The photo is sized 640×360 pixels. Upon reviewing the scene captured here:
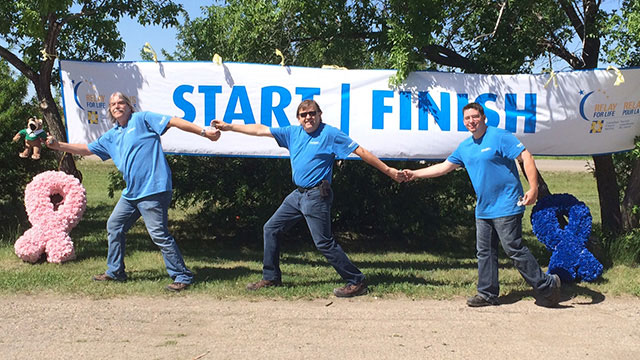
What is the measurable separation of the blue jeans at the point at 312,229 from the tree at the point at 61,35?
12.0ft

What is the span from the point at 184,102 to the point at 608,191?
212 inches

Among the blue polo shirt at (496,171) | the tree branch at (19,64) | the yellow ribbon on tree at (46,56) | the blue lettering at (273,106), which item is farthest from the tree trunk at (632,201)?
the tree branch at (19,64)

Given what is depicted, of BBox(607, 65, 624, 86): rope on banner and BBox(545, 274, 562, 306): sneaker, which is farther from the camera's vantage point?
BBox(607, 65, 624, 86): rope on banner

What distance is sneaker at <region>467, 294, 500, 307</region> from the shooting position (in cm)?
575

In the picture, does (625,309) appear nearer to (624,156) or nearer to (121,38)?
(624,156)

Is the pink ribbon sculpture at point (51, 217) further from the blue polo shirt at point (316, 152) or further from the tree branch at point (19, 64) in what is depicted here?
the blue polo shirt at point (316, 152)

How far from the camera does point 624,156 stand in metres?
8.17

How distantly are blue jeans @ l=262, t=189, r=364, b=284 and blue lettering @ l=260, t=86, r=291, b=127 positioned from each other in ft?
4.73

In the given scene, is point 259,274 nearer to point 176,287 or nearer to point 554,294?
point 176,287

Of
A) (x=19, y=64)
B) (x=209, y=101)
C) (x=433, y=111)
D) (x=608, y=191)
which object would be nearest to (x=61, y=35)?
(x=19, y=64)

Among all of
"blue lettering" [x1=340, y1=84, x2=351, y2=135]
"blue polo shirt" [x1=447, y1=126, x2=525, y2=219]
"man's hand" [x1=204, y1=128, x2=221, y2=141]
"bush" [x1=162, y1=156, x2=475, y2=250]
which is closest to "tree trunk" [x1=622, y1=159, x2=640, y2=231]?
"bush" [x1=162, y1=156, x2=475, y2=250]

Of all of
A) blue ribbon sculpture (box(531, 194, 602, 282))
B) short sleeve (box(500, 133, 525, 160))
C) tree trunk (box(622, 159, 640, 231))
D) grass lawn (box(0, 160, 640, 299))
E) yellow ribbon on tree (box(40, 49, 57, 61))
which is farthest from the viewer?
tree trunk (box(622, 159, 640, 231))

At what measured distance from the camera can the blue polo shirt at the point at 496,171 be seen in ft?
18.2

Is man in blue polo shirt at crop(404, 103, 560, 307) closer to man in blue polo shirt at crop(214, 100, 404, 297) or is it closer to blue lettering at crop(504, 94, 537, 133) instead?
man in blue polo shirt at crop(214, 100, 404, 297)
